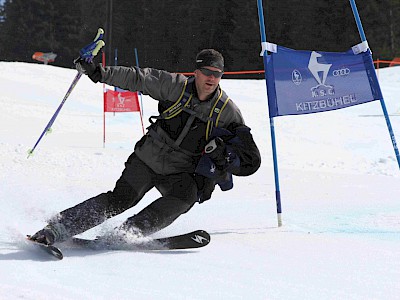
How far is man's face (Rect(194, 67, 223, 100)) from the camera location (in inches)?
140

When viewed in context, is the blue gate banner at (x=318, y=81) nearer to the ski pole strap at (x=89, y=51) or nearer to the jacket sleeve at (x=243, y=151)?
the jacket sleeve at (x=243, y=151)

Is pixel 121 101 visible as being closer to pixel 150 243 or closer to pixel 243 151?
pixel 243 151

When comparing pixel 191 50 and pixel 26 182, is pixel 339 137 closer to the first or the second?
pixel 26 182

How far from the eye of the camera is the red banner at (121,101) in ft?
35.8

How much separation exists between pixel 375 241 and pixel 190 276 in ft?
5.15

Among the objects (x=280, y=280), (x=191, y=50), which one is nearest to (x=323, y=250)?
(x=280, y=280)

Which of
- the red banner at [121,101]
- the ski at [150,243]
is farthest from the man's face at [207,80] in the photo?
the red banner at [121,101]

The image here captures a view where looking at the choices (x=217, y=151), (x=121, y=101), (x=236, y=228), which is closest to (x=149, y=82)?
(x=217, y=151)

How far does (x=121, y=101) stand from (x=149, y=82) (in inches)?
295

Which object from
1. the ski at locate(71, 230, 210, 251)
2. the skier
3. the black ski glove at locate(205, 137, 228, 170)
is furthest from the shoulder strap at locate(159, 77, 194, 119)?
the ski at locate(71, 230, 210, 251)

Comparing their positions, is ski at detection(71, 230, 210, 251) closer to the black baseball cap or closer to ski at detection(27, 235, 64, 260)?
ski at detection(27, 235, 64, 260)

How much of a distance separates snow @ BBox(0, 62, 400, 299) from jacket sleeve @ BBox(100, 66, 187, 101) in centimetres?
83

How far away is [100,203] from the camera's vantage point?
349 cm

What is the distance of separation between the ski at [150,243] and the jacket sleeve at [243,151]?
45 cm
